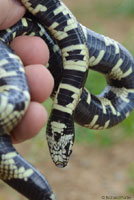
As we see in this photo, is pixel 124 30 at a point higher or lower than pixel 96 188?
lower

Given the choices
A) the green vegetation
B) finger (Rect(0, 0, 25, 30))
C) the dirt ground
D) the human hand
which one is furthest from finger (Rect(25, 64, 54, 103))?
the green vegetation

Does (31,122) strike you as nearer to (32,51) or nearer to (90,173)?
(32,51)

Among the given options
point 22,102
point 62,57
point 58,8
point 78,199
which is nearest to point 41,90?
point 22,102

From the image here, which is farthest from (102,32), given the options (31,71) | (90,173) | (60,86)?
(31,71)

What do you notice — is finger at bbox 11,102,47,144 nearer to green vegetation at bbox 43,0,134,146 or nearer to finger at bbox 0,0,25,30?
finger at bbox 0,0,25,30

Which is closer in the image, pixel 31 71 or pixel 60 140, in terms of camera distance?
pixel 31 71

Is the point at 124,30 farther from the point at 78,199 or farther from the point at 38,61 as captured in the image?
the point at 38,61
